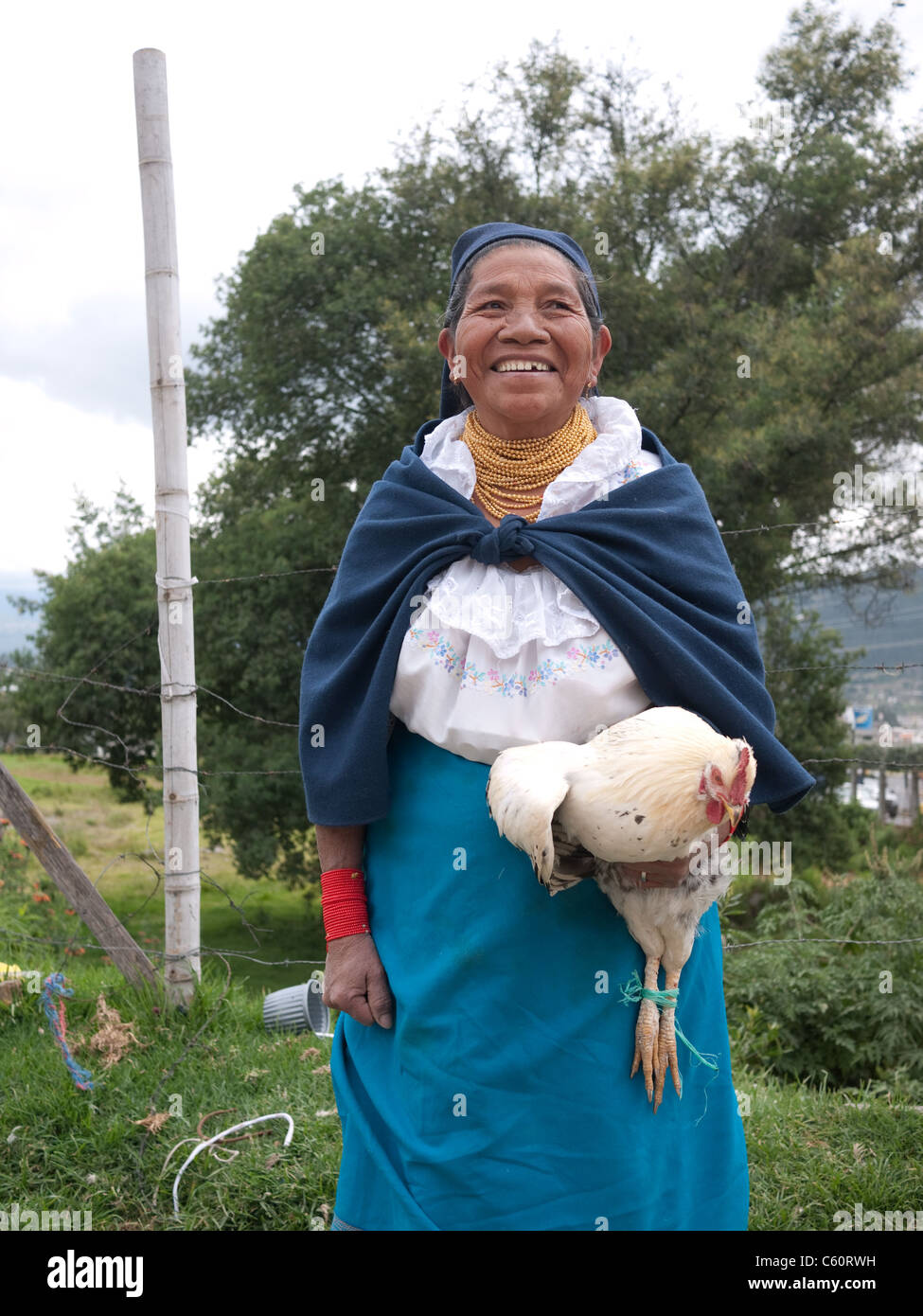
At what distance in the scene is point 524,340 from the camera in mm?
2096

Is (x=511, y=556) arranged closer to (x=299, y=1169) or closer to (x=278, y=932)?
(x=299, y=1169)

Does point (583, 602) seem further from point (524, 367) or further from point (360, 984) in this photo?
point (360, 984)

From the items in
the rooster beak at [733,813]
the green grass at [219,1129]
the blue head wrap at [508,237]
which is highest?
the blue head wrap at [508,237]

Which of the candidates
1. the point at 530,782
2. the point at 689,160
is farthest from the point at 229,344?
the point at 530,782

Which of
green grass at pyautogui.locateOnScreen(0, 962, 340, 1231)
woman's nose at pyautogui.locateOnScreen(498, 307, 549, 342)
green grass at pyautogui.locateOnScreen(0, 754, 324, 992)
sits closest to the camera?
woman's nose at pyautogui.locateOnScreen(498, 307, 549, 342)

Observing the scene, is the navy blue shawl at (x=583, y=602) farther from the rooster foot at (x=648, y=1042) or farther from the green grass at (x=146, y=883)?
the green grass at (x=146, y=883)

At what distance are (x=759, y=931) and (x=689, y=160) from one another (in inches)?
343

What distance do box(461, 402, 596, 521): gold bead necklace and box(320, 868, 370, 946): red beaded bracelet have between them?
0.82 meters

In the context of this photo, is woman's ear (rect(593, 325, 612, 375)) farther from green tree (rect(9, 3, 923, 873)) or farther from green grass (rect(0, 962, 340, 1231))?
green tree (rect(9, 3, 923, 873))

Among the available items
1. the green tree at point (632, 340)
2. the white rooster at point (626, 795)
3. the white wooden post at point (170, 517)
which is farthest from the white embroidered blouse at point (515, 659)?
the green tree at point (632, 340)

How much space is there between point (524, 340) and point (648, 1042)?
4.47 ft

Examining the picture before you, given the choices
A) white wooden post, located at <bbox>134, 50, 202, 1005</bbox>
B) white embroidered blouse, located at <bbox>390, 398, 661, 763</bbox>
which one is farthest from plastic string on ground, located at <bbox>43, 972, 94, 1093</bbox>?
white embroidered blouse, located at <bbox>390, 398, 661, 763</bbox>

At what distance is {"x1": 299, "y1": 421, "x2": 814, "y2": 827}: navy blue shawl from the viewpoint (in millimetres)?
1975

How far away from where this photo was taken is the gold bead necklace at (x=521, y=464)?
217 centimetres
